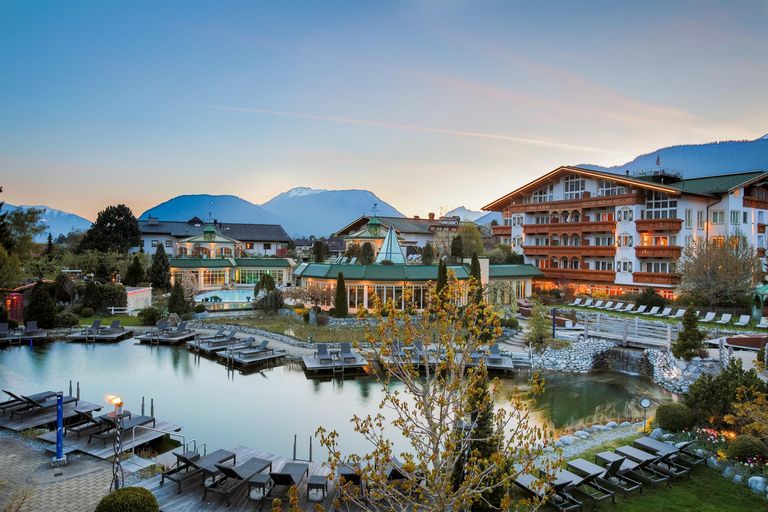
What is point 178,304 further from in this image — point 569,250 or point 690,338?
point 569,250

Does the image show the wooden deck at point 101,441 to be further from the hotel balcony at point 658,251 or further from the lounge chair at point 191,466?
the hotel balcony at point 658,251

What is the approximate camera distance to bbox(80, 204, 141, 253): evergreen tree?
178 feet

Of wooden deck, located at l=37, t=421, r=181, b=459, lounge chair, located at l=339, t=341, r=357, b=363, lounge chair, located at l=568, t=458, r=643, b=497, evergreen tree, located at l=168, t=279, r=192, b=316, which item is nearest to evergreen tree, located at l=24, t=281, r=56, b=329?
evergreen tree, located at l=168, t=279, r=192, b=316

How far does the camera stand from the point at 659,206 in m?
34.6

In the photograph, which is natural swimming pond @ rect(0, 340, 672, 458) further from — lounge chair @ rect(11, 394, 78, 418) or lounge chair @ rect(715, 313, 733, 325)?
lounge chair @ rect(715, 313, 733, 325)

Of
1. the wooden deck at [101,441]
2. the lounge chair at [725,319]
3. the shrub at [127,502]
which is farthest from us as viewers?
the lounge chair at [725,319]

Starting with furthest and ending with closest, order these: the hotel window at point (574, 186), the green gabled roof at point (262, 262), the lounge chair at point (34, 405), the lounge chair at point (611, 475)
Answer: the green gabled roof at point (262, 262) → the hotel window at point (574, 186) → the lounge chair at point (34, 405) → the lounge chair at point (611, 475)

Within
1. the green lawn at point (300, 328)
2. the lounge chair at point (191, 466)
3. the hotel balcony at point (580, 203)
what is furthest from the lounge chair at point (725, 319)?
the lounge chair at point (191, 466)

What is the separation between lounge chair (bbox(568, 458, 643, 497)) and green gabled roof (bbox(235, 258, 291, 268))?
40676 millimetres

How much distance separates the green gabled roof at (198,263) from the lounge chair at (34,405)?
98.0 feet

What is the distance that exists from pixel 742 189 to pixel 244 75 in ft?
116

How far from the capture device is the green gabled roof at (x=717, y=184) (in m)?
33.4

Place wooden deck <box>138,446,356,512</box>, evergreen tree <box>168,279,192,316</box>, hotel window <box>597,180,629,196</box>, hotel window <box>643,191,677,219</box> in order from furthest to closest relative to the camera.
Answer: hotel window <box>597,180,629,196</box> < hotel window <box>643,191,677,219</box> < evergreen tree <box>168,279,192,316</box> < wooden deck <box>138,446,356,512</box>

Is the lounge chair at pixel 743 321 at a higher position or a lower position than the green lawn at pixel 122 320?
higher
